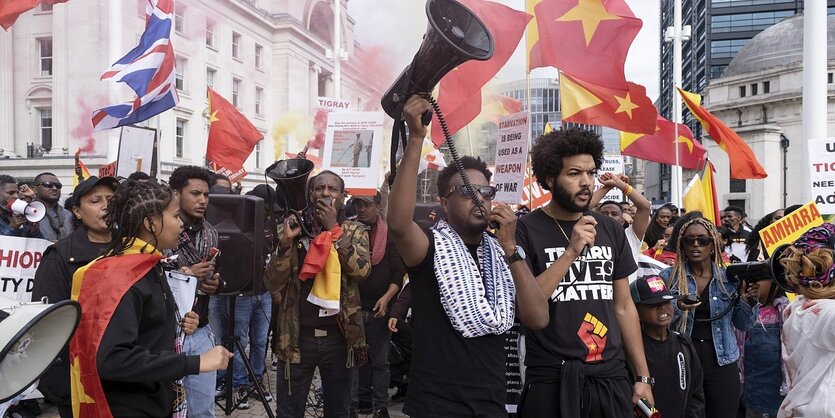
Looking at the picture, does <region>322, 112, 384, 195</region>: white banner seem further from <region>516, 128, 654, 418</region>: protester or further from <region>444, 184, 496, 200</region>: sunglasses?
<region>444, 184, 496, 200</region>: sunglasses

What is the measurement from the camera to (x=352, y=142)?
7.66 m

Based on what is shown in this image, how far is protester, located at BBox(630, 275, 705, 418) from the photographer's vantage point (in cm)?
410

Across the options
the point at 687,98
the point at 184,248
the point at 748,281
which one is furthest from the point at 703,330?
the point at 687,98

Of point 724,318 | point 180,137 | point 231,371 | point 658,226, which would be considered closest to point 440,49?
point 724,318

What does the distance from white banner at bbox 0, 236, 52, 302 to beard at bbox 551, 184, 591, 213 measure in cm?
399

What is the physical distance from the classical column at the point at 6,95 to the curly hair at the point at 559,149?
112 feet

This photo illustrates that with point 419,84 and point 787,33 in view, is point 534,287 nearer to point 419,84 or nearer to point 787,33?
point 419,84

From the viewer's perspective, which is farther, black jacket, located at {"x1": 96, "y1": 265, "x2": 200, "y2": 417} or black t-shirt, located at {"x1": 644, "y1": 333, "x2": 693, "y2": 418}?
black t-shirt, located at {"x1": 644, "y1": 333, "x2": 693, "y2": 418}

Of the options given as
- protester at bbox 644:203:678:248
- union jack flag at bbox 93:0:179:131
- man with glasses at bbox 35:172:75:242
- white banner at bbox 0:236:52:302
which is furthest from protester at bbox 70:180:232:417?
protester at bbox 644:203:678:248

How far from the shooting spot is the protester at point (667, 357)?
410 centimetres

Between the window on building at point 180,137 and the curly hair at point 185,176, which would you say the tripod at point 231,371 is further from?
the window on building at point 180,137

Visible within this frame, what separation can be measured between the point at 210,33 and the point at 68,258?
33694 mm

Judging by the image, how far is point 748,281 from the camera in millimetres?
4145

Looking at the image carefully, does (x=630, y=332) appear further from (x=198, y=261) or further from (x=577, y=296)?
(x=198, y=261)
